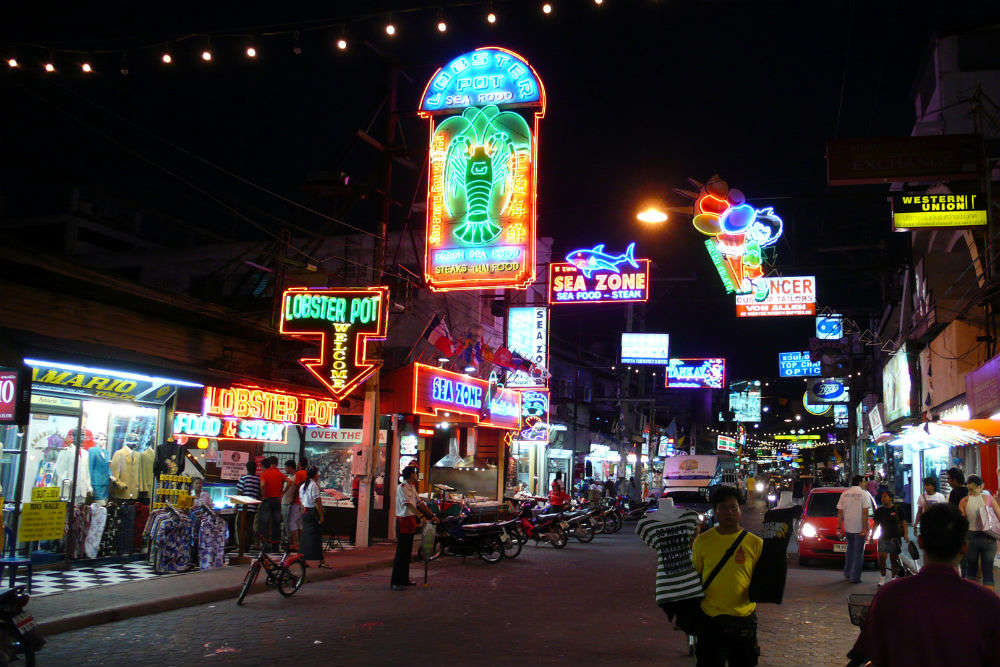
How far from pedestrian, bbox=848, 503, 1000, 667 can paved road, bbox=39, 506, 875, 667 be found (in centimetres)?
578

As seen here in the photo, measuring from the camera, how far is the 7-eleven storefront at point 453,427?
23125 millimetres

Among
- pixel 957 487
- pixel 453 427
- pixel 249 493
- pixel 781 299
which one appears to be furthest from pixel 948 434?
pixel 453 427

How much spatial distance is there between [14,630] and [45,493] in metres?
9.05

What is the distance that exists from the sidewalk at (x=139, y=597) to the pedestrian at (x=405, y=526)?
1.97 meters

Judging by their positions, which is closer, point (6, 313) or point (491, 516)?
point (6, 313)

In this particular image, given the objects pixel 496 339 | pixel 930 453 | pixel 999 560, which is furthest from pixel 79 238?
pixel 999 560

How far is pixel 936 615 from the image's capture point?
3.43m

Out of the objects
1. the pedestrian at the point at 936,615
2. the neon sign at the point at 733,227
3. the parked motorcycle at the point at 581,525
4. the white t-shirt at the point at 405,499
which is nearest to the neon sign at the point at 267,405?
the white t-shirt at the point at 405,499

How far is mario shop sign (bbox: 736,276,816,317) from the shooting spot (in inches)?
1003

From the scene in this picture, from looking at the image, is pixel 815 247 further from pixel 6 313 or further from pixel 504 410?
pixel 6 313

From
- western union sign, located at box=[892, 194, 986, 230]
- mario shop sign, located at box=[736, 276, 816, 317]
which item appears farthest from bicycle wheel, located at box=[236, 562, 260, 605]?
mario shop sign, located at box=[736, 276, 816, 317]

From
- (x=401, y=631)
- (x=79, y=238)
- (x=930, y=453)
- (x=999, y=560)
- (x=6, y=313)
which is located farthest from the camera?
(x=79, y=238)

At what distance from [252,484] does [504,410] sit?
→ 1299cm

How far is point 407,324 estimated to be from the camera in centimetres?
2702
